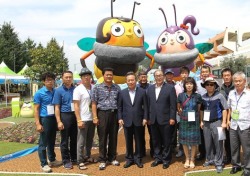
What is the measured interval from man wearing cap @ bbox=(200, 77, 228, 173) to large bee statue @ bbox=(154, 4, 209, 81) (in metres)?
3.43

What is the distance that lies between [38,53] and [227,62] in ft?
59.9

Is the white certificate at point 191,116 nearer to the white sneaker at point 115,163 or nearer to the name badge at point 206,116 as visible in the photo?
the name badge at point 206,116

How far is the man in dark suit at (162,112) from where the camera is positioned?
17.6 ft

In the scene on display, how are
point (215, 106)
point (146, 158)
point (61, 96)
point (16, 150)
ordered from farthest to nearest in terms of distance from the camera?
point (16, 150) → point (146, 158) → point (61, 96) → point (215, 106)

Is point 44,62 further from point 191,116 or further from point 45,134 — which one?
point 191,116

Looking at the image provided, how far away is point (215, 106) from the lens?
5191 millimetres

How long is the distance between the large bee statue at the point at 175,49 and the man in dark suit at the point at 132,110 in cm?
338

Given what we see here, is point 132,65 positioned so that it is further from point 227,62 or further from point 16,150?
point 227,62

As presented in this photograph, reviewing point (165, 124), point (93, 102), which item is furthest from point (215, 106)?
point (93, 102)

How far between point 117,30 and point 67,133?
3.78 metres

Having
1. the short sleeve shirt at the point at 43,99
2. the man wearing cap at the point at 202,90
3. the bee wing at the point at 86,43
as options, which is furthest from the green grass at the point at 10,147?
the man wearing cap at the point at 202,90

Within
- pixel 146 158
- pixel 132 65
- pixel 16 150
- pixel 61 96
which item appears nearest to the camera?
pixel 61 96

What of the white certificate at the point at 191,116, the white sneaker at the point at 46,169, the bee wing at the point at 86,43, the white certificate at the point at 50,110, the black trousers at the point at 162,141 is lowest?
the white sneaker at the point at 46,169

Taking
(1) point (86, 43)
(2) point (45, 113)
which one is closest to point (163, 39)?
(1) point (86, 43)
